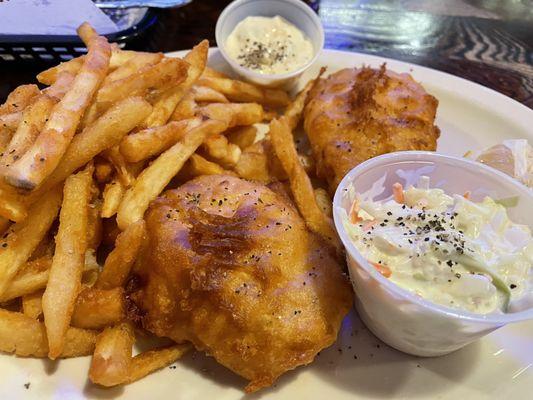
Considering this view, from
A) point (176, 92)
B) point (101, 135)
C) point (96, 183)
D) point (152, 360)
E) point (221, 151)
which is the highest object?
point (101, 135)

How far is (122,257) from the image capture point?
7.02ft

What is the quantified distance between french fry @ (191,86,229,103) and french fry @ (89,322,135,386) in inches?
52.1

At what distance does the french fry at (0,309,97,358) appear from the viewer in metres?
2.07

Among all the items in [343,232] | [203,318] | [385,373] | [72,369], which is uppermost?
[343,232]

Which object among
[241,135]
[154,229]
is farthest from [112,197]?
[241,135]

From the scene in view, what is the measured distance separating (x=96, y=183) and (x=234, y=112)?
0.85 meters

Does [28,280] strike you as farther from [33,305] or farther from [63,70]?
[63,70]

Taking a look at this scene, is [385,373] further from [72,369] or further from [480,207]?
→ [72,369]

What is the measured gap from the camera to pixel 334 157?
8.78 ft

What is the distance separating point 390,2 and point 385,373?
3.76m

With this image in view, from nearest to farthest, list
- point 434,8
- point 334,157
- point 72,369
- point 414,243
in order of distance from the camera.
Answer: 1. point 414,243
2. point 72,369
3. point 334,157
4. point 434,8

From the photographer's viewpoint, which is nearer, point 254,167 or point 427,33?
point 254,167

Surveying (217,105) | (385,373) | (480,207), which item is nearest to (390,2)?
(217,105)

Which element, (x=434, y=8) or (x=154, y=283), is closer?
(x=154, y=283)
